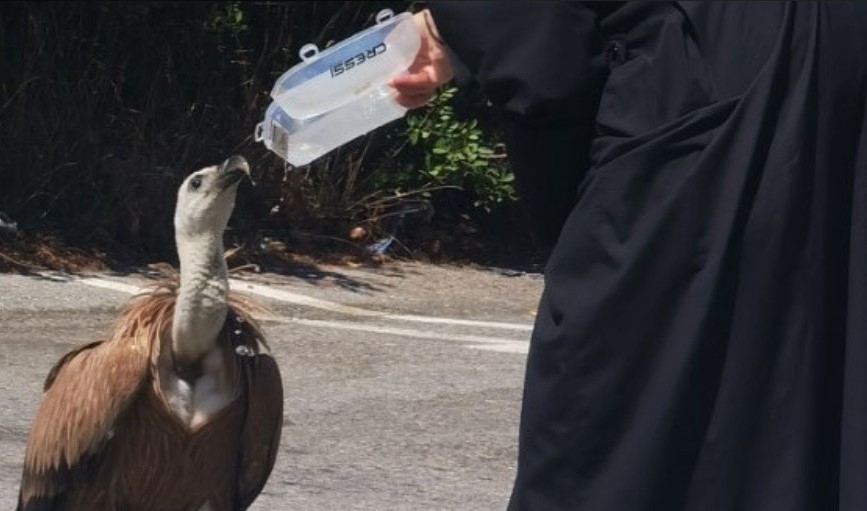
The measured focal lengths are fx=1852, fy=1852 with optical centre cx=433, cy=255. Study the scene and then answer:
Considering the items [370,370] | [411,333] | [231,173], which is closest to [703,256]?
[231,173]

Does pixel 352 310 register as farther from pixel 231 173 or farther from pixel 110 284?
pixel 231 173

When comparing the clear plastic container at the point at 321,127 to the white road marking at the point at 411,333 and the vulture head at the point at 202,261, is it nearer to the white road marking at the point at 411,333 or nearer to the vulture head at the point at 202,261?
the vulture head at the point at 202,261

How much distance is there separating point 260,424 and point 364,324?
5.03 m

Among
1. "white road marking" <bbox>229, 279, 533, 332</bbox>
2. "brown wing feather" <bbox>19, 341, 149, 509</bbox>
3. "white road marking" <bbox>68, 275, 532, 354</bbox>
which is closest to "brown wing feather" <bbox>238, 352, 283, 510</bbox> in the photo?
"brown wing feather" <bbox>19, 341, 149, 509</bbox>

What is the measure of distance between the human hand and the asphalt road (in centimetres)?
332

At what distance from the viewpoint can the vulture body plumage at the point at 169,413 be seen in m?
5.19

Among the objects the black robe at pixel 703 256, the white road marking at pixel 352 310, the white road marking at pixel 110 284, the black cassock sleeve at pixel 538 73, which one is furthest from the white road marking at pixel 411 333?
the black robe at pixel 703 256

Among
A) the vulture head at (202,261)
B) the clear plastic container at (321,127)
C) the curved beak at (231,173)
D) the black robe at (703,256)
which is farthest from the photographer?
the curved beak at (231,173)

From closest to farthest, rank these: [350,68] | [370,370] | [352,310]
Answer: [350,68], [370,370], [352,310]

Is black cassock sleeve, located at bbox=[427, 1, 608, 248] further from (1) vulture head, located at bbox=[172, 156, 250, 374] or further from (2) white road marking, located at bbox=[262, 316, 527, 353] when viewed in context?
(2) white road marking, located at bbox=[262, 316, 527, 353]

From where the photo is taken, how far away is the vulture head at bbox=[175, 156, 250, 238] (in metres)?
5.42

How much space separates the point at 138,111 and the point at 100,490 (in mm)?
6935

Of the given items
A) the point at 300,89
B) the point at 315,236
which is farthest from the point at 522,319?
the point at 300,89

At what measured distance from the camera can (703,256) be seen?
2.83 meters
